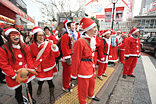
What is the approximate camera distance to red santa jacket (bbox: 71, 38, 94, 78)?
1.76 m

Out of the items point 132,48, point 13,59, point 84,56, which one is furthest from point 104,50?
point 13,59

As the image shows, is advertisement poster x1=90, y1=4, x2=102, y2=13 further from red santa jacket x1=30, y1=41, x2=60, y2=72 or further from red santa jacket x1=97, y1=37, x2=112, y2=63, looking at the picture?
red santa jacket x1=30, y1=41, x2=60, y2=72

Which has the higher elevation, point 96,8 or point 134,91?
point 96,8

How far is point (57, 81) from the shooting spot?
3.60 metres

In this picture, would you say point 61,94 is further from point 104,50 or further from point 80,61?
point 104,50

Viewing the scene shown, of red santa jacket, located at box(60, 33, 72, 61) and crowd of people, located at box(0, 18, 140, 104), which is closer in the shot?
crowd of people, located at box(0, 18, 140, 104)

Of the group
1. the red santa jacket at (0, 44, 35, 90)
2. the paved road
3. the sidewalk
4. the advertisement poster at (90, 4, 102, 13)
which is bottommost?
the paved road

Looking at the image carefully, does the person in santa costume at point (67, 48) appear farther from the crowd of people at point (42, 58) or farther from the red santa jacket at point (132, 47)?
the red santa jacket at point (132, 47)

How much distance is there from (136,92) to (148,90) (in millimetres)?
539

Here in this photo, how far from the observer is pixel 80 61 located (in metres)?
1.89

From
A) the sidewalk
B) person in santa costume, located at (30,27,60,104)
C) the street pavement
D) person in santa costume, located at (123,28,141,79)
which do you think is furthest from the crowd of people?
person in santa costume, located at (123,28,141,79)

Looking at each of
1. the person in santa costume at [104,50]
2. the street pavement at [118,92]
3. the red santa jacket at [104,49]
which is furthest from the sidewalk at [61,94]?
the red santa jacket at [104,49]

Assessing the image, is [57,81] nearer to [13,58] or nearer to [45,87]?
[45,87]

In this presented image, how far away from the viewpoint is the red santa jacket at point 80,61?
1.76 metres
